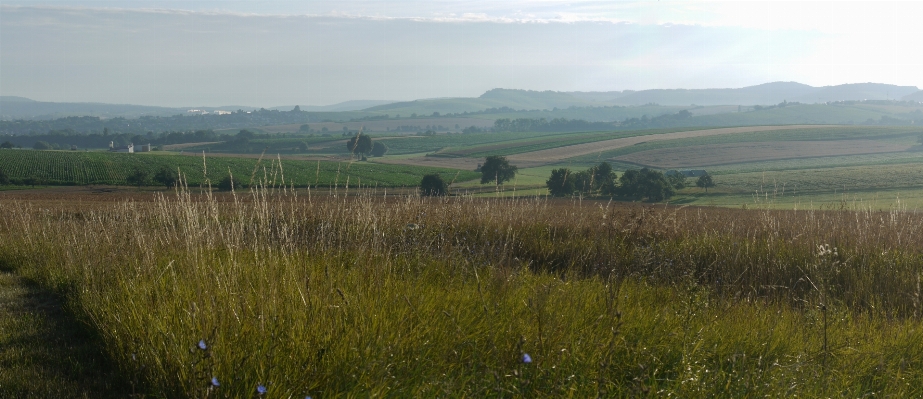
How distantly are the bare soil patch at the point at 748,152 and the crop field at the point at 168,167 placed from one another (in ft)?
88.0

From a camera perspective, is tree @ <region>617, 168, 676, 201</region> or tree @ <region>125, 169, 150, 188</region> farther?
tree @ <region>125, 169, 150, 188</region>

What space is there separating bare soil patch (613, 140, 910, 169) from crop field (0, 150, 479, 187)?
26.8 m

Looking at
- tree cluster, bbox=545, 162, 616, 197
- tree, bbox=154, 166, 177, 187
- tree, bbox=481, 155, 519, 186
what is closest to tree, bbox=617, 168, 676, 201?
tree cluster, bbox=545, 162, 616, 197

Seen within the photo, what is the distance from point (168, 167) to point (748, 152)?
67.6m

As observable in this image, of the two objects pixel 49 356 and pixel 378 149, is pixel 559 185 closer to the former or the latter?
pixel 49 356

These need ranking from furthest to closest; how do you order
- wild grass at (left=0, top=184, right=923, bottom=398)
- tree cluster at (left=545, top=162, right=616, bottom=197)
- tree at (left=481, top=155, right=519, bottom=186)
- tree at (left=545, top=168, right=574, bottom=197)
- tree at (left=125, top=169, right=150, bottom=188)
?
tree at (left=481, top=155, right=519, bottom=186)
tree at (left=125, top=169, right=150, bottom=188)
tree at (left=545, top=168, right=574, bottom=197)
tree cluster at (left=545, top=162, right=616, bottom=197)
wild grass at (left=0, top=184, right=923, bottom=398)

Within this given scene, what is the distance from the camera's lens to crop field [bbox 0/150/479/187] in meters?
58.4

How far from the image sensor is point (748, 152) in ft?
291

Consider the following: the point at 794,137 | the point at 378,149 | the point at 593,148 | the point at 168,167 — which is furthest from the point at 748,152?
the point at 168,167

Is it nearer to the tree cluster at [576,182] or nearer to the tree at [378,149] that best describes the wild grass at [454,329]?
the tree cluster at [576,182]

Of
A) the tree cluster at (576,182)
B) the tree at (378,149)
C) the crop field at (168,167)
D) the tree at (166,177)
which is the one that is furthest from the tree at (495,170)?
the tree at (378,149)

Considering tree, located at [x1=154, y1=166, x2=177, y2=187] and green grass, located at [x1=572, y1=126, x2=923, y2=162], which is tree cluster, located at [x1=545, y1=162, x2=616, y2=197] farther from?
green grass, located at [x1=572, y1=126, x2=923, y2=162]

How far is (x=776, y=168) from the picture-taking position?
242ft

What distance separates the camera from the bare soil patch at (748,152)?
271 ft
